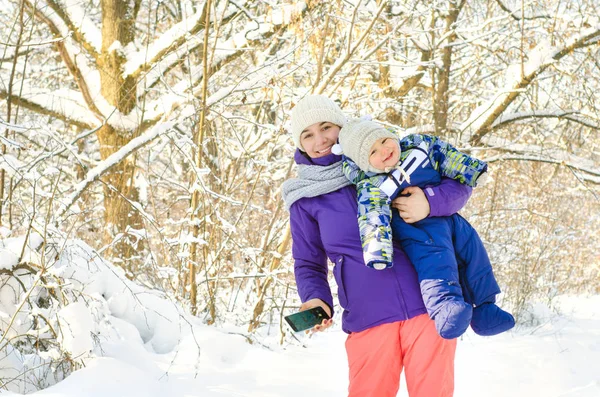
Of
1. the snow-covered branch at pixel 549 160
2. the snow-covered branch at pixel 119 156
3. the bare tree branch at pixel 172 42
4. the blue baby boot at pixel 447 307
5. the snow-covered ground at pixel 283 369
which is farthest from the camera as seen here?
the snow-covered branch at pixel 549 160

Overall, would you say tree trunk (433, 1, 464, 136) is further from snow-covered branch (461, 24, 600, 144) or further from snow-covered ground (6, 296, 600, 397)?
snow-covered ground (6, 296, 600, 397)

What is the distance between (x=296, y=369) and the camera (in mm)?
3875

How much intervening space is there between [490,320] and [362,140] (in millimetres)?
748

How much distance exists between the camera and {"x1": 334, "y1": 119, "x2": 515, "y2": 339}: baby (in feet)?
6.53

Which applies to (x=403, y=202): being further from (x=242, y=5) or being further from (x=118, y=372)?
(x=242, y=5)

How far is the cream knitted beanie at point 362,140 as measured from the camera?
207 centimetres

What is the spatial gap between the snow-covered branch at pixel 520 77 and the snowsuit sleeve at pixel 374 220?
159 inches

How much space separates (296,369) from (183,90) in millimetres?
2778

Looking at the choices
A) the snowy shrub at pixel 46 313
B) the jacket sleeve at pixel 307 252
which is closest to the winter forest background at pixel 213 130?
the snowy shrub at pixel 46 313

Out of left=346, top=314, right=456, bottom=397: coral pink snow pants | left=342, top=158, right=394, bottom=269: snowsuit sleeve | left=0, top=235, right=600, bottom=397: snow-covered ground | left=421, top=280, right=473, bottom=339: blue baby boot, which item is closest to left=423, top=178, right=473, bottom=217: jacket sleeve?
left=342, top=158, right=394, bottom=269: snowsuit sleeve

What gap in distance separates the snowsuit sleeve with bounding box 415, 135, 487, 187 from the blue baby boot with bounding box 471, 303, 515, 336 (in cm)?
44

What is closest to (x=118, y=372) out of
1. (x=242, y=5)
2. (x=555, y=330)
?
(x=242, y=5)

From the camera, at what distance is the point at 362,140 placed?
2.08 meters

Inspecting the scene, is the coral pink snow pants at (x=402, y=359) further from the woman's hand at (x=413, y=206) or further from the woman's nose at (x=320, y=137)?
the woman's nose at (x=320, y=137)
